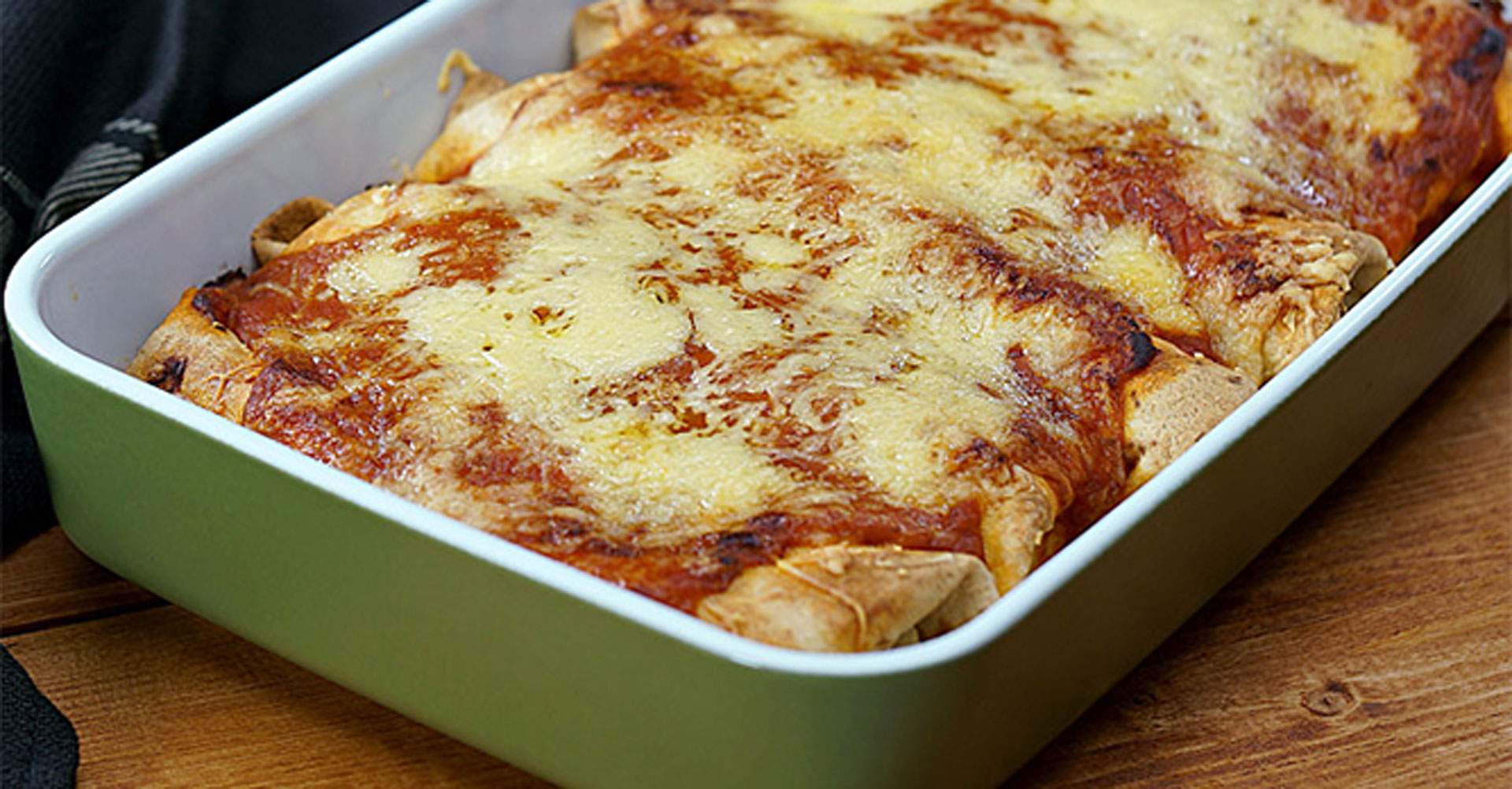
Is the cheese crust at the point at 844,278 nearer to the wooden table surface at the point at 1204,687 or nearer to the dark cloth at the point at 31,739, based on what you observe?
the wooden table surface at the point at 1204,687

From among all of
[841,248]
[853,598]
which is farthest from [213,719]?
[841,248]

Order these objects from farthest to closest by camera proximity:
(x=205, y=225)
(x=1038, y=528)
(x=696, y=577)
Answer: (x=205, y=225) < (x=1038, y=528) < (x=696, y=577)

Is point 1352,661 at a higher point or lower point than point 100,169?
lower

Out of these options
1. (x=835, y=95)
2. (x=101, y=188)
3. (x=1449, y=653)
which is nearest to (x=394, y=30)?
(x=101, y=188)

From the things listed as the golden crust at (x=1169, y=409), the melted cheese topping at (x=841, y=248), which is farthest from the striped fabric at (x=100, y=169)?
the golden crust at (x=1169, y=409)

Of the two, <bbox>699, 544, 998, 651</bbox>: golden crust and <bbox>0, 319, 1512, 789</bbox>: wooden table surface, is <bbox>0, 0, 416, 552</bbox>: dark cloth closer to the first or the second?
<bbox>0, 319, 1512, 789</bbox>: wooden table surface

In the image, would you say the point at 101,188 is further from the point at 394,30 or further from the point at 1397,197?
the point at 1397,197

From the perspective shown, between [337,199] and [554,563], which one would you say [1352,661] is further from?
[337,199]
